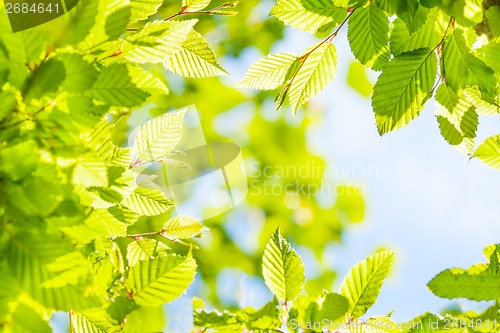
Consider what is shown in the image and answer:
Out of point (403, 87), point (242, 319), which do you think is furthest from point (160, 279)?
point (403, 87)

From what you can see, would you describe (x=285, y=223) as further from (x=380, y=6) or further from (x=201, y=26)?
(x=380, y=6)

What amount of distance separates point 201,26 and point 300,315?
9.40 feet

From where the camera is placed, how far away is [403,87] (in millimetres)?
835

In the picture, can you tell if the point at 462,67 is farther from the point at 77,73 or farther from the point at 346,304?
the point at 77,73

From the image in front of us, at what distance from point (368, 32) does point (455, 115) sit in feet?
0.80

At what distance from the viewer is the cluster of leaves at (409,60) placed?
80cm

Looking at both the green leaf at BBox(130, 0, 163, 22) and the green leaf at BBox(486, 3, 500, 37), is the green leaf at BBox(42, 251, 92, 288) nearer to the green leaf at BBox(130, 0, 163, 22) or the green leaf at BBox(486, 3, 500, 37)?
the green leaf at BBox(130, 0, 163, 22)

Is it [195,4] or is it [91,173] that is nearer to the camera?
[91,173]

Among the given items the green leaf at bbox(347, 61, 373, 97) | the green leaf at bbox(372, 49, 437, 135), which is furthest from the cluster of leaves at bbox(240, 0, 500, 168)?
the green leaf at bbox(347, 61, 373, 97)

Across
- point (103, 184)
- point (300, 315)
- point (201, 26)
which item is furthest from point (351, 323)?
point (201, 26)

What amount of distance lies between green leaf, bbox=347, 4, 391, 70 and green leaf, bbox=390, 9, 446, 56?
0.07ft

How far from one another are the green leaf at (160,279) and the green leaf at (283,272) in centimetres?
Answer: 12

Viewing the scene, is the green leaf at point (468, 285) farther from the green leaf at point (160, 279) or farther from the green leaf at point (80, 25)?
the green leaf at point (80, 25)

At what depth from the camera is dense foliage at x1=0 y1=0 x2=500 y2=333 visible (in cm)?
55
